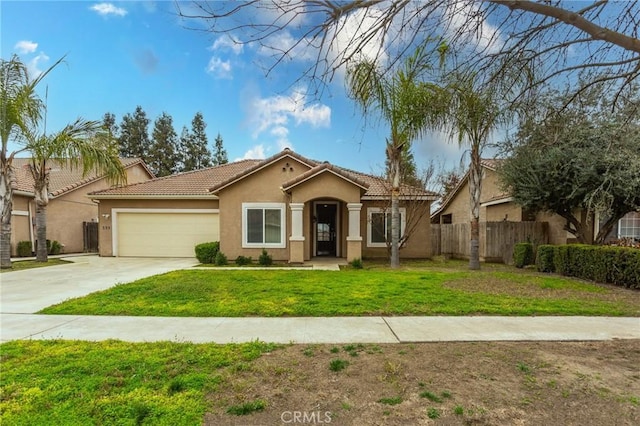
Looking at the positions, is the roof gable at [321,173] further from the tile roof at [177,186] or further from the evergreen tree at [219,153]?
the evergreen tree at [219,153]

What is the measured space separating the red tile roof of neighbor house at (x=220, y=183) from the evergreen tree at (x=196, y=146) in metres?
28.6

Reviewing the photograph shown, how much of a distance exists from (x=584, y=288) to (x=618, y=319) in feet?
11.1

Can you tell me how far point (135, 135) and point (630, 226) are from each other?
51.2 metres

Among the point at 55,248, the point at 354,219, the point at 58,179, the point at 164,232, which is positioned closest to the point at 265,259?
the point at 354,219

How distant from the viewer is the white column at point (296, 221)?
14188mm

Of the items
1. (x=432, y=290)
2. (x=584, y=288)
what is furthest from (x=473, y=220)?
(x=432, y=290)

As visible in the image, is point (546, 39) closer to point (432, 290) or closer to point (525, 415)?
point (525, 415)

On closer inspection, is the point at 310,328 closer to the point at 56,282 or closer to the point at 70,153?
the point at 56,282

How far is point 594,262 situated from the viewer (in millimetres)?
10586

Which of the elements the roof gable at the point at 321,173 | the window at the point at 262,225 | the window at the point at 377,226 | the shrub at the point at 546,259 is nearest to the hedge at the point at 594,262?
the shrub at the point at 546,259

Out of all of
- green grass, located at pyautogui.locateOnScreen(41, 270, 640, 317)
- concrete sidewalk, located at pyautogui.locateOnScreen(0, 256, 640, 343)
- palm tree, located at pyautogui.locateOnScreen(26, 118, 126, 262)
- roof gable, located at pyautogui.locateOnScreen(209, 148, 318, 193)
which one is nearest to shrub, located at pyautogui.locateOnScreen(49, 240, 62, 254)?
palm tree, located at pyautogui.locateOnScreen(26, 118, 126, 262)

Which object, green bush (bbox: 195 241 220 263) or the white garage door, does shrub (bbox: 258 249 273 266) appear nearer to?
green bush (bbox: 195 241 220 263)

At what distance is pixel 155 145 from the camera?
45844mm

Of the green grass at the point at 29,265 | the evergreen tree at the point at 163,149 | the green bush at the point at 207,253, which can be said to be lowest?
the green grass at the point at 29,265
